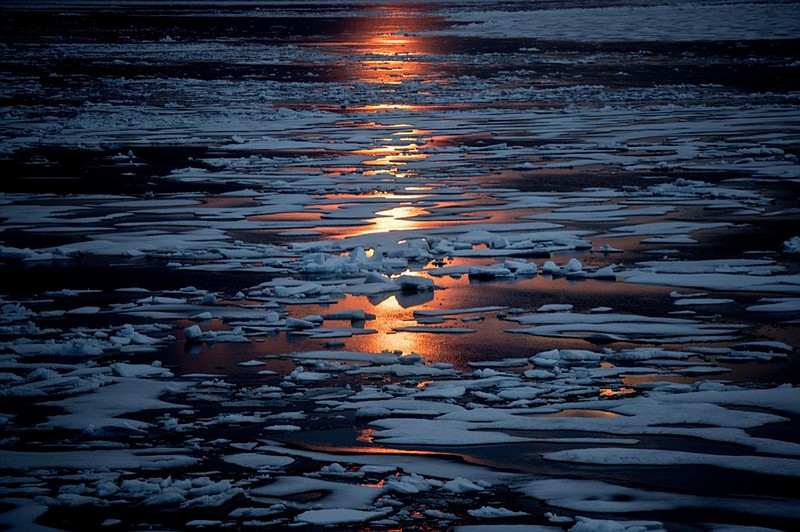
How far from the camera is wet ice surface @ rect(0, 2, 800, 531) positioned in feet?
14.5

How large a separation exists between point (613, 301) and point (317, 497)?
11.0 feet

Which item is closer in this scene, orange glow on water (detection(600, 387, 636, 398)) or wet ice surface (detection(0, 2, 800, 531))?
wet ice surface (detection(0, 2, 800, 531))

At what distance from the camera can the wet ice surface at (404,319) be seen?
14.5 ft

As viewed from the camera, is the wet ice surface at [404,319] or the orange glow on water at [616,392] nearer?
the wet ice surface at [404,319]

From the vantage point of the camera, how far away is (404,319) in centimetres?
695

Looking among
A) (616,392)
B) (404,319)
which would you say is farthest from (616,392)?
(404,319)

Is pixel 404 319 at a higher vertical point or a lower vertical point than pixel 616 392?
higher

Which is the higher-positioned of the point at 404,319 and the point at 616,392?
the point at 404,319

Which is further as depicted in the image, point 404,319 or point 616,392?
point 404,319

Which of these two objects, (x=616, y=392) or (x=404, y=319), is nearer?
(x=616, y=392)

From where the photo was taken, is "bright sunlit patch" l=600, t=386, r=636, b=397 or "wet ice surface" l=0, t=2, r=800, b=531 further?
"bright sunlit patch" l=600, t=386, r=636, b=397

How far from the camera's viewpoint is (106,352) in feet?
20.9

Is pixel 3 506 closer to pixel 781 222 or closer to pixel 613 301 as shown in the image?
pixel 613 301

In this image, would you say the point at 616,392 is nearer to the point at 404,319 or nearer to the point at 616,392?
the point at 616,392
